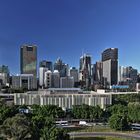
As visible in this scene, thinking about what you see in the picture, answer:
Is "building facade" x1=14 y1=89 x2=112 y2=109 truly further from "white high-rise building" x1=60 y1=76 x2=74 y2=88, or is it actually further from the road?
"white high-rise building" x1=60 y1=76 x2=74 y2=88

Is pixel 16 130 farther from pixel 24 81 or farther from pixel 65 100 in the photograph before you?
pixel 24 81

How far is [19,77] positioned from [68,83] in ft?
86.6

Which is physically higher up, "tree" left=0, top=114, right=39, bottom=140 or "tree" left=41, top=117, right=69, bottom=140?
"tree" left=0, top=114, right=39, bottom=140

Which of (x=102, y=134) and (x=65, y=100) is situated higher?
(x=65, y=100)

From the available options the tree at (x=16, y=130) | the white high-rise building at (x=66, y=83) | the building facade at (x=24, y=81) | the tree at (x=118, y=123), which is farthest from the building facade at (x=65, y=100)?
the white high-rise building at (x=66, y=83)

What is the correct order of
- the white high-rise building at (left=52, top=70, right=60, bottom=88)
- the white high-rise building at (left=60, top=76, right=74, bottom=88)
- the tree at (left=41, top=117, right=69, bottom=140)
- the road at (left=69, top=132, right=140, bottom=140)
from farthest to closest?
the white high-rise building at (left=60, top=76, right=74, bottom=88), the white high-rise building at (left=52, top=70, right=60, bottom=88), the road at (left=69, top=132, right=140, bottom=140), the tree at (left=41, top=117, right=69, bottom=140)

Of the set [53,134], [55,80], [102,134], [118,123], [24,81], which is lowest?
[102,134]

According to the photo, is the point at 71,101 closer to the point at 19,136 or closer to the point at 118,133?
the point at 118,133

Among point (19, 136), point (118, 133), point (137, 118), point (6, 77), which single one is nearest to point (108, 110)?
point (137, 118)

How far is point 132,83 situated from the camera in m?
195

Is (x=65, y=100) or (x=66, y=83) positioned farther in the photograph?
(x=66, y=83)

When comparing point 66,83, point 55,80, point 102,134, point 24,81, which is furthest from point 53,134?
point 55,80

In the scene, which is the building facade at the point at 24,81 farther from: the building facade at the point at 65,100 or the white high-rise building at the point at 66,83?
the building facade at the point at 65,100

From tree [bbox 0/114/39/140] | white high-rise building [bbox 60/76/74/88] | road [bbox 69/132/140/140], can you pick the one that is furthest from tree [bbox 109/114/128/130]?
white high-rise building [bbox 60/76/74/88]
